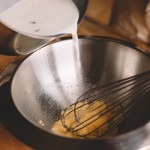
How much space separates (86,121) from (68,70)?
0.16 meters

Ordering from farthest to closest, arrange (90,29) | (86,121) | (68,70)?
(90,29) < (68,70) < (86,121)

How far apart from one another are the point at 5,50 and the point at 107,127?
13.2 inches

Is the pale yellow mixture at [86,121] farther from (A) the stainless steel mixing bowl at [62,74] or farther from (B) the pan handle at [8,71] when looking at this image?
(B) the pan handle at [8,71]

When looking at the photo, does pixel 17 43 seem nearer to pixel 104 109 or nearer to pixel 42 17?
pixel 42 17

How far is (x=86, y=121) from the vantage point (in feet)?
2.33

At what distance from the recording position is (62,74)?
809 mm

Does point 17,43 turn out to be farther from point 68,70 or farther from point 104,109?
point 104,109

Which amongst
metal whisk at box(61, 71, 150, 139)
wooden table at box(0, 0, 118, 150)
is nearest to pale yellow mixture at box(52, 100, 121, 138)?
metal whisk at box(61, 71, 150, 139)

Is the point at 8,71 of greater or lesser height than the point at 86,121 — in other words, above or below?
above

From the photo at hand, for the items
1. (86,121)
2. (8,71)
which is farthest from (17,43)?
(86,121)

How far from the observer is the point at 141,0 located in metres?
0.89

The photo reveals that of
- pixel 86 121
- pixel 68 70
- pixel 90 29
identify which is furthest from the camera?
pixel 90 29

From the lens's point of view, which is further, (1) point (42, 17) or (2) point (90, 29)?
(2) point (90, 29)

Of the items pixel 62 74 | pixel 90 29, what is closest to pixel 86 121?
pixel 62 74
